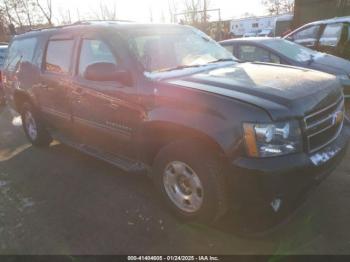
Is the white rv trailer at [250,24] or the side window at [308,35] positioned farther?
the white rv trailer at [250,24]

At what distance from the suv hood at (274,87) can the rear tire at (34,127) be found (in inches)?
127

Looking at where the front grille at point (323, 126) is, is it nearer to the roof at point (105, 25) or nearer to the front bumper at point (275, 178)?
the front bumper at point (275, 178)

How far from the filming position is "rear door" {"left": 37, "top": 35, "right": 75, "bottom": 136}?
467 centimetres

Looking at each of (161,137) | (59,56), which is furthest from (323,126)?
(59,56)

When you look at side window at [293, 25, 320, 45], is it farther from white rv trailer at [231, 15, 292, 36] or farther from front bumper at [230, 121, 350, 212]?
white rv trailer at [231, 15, 292, 36]

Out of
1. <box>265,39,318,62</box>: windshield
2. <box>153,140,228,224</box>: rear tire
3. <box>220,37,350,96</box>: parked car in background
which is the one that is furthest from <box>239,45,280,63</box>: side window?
<box>153,140,228,224</box>: rear tire

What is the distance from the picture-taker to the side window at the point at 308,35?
9.70m

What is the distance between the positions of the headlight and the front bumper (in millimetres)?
57

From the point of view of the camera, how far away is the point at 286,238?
3.19m

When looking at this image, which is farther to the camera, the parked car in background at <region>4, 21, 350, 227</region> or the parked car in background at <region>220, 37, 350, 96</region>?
the parked car in background at <region>220, 37, 350, 96</region>

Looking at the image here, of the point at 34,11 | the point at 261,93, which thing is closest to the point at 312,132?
the point at 261,93

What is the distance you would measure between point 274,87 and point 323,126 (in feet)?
1.83

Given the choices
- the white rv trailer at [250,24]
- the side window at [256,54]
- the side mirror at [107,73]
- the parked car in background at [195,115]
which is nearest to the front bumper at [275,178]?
the parked car in background at [195,115]

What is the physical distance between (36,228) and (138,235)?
1.07m
